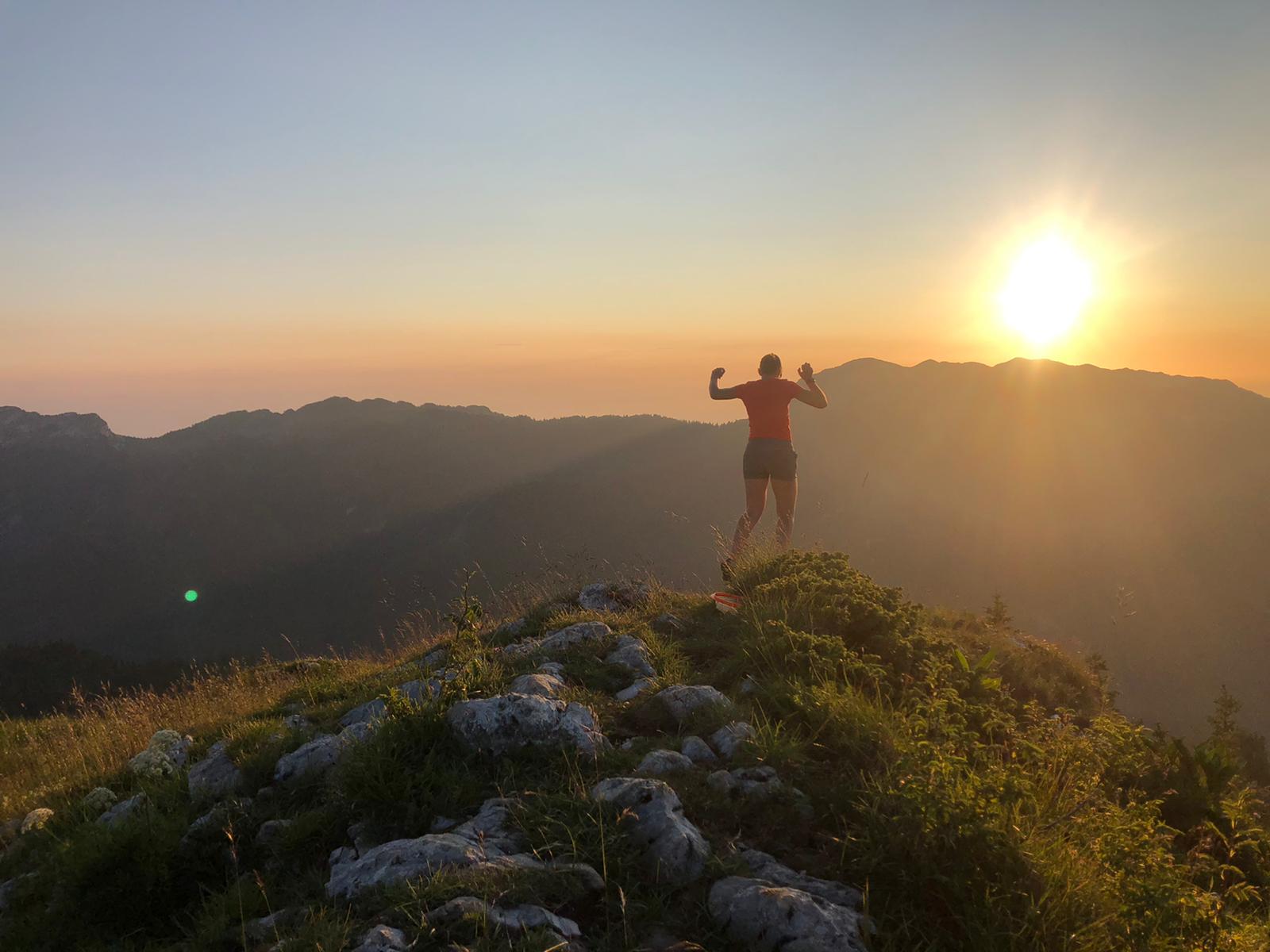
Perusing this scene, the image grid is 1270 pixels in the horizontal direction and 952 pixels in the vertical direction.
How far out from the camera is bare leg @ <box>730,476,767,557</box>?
8898 millimetres

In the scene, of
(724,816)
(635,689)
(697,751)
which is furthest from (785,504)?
(724,816)

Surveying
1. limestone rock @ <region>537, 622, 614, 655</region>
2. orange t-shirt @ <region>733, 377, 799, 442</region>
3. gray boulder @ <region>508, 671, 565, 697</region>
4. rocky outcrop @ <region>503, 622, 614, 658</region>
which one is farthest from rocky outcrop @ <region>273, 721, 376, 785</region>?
orange t-shirt @ <region>733, 377, 799, 442</region>

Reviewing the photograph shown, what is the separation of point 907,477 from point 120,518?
128108mm

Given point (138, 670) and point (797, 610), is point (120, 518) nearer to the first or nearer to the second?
point (138, 670)

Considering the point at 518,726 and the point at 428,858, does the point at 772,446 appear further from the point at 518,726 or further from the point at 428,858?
the point at 428,858

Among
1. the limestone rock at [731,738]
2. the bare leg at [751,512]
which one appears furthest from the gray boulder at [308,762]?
the bare leg at [751,512]

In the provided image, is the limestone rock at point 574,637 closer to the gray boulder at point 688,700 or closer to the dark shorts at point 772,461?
the gray boulder at point 688,700

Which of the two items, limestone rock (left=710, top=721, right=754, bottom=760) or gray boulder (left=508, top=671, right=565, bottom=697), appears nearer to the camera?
limestone rock (left=710, top=721, right=754, bottom=760)

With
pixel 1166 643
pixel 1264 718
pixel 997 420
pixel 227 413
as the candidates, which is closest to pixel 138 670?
pixel 1264 718

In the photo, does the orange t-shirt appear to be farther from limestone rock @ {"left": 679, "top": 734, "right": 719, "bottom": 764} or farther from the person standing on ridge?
limestone rock @ {"left": 679, "top": 734, "right": 719, "bottom": 764}

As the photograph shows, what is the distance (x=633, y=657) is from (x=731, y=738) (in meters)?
1.63

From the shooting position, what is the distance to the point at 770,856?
326cm

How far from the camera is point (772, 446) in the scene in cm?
916

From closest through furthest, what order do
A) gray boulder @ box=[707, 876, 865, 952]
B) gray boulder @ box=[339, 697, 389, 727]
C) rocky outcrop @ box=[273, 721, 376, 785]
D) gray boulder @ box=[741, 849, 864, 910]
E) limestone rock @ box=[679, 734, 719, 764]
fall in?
1. gray boulder @ box=[707, 876, 865, 952]
2. gray boulder @ box=[741, 849, 864, 910]
3. limestone rock @ box=[679, 734, 719, 764]
4. rocky outcrop @ box=[273, 721, 376, 785]
5. gray boulder @ box=[339, 697, 389, 727]
